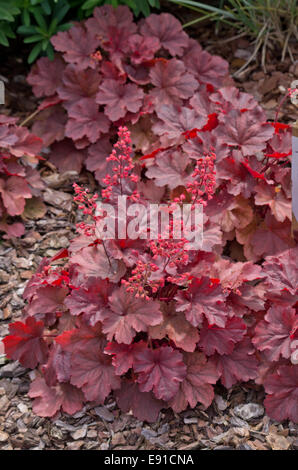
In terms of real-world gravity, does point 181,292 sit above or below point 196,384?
above

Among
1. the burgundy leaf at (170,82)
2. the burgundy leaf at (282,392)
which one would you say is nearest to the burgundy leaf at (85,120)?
the burgundy leaf at (170,82)

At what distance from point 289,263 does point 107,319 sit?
2.40 ft

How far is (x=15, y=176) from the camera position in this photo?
2785mm

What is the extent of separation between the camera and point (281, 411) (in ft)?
6.69

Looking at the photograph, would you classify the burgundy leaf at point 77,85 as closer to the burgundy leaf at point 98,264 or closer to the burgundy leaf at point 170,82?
the burgundy leaf at point 170,82

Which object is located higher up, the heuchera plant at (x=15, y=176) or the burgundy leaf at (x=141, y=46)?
the burgundy leaf at (x=141, y=46)

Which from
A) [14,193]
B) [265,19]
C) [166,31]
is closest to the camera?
[14,193]

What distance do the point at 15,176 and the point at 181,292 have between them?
1.14 m

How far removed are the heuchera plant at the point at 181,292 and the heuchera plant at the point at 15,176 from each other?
1.14 ft

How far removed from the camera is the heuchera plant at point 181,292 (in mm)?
2031

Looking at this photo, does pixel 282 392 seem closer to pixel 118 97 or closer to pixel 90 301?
pixel 90 301

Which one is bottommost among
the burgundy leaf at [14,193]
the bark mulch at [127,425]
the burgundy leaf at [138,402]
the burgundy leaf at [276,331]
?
the bark mulch at [127,425]

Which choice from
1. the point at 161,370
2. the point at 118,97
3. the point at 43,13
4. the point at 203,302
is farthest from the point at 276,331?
the point at 43,13

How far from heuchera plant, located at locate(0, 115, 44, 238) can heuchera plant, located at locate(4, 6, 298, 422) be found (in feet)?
1.14
